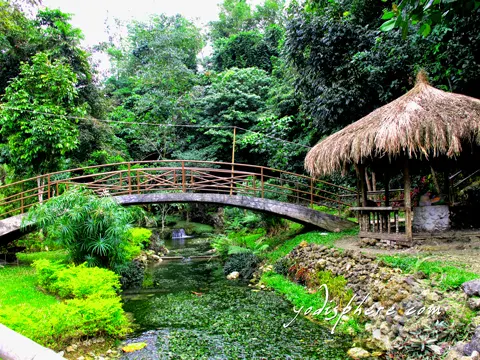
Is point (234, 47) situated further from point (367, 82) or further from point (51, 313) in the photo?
point (51, 313)

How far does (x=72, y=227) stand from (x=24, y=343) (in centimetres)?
659

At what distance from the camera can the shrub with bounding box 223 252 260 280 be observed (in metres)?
10.2

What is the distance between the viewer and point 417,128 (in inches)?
266

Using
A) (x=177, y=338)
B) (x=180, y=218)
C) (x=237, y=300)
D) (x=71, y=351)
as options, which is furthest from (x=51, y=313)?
(x=180, y=218)

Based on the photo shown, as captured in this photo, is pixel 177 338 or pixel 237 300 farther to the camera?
pixel 237 300

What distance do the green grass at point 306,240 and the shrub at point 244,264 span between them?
1.46ft

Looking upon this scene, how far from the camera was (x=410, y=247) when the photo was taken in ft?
→ 23.4

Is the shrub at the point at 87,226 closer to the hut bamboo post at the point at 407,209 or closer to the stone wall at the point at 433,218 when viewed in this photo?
the hut bamboo post at the point at 407,209

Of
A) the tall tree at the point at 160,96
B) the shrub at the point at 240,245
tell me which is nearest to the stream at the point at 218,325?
the shrub at the point at 240,245

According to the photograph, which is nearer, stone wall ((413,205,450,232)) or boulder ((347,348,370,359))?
boulder ((347,348,370,359))

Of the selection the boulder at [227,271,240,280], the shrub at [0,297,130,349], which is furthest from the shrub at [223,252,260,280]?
the shrub at [0,297,130,349]

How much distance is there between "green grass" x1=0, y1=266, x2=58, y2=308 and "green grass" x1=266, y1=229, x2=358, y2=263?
18.5 feet

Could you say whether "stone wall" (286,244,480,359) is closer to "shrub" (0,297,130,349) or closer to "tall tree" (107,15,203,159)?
"shrub" (0,297,130,349)

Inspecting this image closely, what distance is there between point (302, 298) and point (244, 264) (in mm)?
3696
